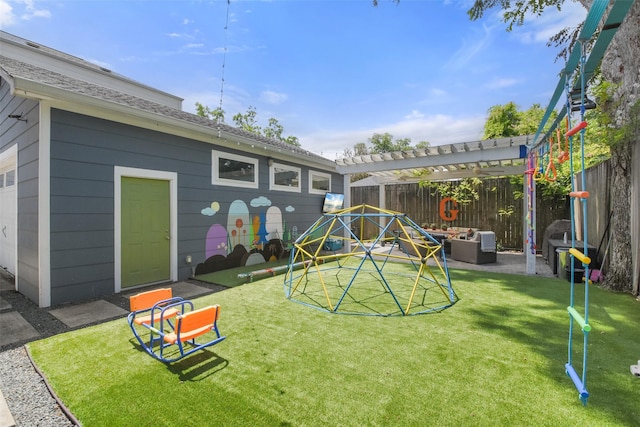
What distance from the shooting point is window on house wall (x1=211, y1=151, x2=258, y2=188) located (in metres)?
6.82

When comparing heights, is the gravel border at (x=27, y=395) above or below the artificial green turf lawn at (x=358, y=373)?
below

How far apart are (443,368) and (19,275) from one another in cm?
670

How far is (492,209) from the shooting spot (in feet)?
35.7

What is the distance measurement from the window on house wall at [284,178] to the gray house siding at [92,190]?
8.43 ft

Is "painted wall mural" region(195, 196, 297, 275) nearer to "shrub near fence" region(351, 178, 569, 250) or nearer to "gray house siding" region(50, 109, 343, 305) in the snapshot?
"gray house siding" region(50, 109, 343, 305)

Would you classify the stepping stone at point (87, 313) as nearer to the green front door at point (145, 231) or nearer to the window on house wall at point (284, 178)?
the green front door at point (145, 231)

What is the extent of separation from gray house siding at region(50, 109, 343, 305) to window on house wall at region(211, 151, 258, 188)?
0.70 meters

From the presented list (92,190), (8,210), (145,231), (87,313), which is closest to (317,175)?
(145,231)

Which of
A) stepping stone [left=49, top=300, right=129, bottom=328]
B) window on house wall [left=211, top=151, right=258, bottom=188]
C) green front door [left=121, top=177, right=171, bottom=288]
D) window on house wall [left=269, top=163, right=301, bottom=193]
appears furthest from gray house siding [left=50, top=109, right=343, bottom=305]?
window on house wall [left=269, top=163, right=301, bottom=193]

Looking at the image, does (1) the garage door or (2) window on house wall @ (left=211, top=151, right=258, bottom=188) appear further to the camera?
(2) window on house wall @ (left=211, top=151, right=258, bottom=188)

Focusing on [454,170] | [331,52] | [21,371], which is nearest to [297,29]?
[331,52]

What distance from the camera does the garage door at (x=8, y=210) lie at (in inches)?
219

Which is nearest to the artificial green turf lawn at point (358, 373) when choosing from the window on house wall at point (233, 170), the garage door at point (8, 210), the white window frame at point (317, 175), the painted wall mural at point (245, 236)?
the painted wall mural at point (245, 236)

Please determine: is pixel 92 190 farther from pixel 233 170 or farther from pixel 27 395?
pixel 27 395
